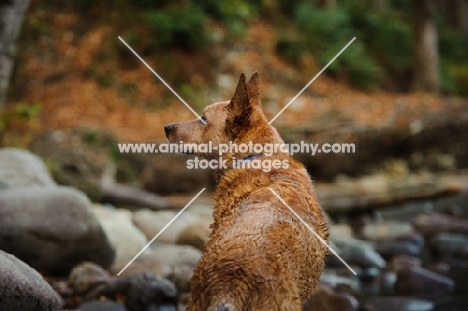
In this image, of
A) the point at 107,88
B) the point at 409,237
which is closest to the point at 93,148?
the point at 107,88

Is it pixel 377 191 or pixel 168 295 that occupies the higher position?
pixel 168 295

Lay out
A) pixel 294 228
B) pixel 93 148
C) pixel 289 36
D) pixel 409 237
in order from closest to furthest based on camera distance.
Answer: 1. pixel 294 228
2. pixel 409 237
3. pixel 93 148
4. pixel 289 36

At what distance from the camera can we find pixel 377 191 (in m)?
15.7

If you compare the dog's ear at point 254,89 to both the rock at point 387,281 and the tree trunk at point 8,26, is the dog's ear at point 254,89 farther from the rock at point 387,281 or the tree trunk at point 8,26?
the tree trunk at point 8,26

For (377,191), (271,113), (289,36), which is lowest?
(377,191)

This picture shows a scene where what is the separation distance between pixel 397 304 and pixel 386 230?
17.4ft

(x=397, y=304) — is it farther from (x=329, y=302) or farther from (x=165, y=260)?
(x=165, y=260)

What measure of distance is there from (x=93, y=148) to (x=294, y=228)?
1137 centimetres

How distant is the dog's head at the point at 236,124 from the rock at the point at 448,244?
24.7 ft

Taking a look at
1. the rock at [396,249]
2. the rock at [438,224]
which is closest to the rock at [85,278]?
the rock at [396,249]

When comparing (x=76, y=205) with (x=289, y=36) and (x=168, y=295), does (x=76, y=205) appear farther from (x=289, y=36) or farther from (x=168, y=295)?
(x=289, y=36)

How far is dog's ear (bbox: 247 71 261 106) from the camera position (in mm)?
5105

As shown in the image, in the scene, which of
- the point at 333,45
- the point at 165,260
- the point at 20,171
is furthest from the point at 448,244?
the point at 333,45

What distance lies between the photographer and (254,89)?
516 cm
